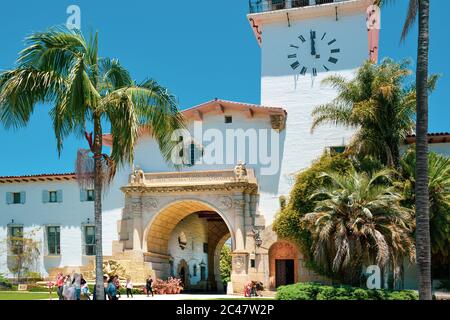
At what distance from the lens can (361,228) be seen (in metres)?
28.2

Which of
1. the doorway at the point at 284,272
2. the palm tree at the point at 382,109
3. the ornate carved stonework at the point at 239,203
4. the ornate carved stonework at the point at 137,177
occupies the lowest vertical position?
the doorway at the point at 284,272

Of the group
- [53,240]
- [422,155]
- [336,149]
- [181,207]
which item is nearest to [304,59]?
[336,149]

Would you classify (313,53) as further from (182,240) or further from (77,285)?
(77,285)

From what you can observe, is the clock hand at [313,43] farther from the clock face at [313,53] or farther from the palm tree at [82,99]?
the palm tree at [82,99]

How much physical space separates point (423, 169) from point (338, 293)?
11081 millimetres

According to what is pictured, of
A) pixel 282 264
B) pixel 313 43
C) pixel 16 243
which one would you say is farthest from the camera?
pixel 16 243

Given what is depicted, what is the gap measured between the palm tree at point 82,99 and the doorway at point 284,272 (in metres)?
19.6

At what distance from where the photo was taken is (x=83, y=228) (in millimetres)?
41312

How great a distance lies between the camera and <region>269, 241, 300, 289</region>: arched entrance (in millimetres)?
37156

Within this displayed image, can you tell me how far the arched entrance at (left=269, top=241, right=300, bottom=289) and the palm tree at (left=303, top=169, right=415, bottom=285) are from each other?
712cm

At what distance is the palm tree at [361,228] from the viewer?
92.4 ft

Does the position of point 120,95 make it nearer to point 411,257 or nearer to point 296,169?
point 411,257

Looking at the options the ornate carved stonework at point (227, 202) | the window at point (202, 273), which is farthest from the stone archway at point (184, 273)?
the ornate carved stonework at point (227, 202)
